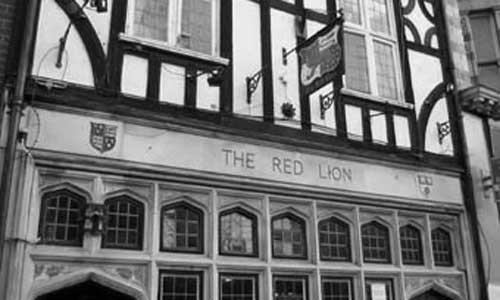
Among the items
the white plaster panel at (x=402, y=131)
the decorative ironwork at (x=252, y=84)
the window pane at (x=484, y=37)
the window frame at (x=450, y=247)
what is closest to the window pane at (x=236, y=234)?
the decorative ironwork at (x=252, y=84)

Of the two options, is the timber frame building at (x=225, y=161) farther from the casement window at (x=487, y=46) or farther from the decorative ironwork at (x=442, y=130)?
the casement window at (x=487, y=46)

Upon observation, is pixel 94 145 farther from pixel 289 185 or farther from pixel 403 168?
pixel 403 168

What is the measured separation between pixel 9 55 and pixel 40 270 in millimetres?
2126

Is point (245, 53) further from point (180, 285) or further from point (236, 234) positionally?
point (180, 285)

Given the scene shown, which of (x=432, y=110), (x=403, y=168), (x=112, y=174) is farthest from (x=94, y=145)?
(x=432, y=110)

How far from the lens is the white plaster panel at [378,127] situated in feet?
25.7

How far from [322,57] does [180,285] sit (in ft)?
10.1

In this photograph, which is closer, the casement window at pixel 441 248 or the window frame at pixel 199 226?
the window frame at pixel 199 226

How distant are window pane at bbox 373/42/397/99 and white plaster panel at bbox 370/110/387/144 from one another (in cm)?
46

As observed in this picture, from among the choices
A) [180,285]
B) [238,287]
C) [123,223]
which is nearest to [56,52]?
[123,223]

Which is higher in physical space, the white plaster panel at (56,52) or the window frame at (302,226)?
the white plaster panel at (56,52)

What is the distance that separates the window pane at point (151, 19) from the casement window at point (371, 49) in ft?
9.37

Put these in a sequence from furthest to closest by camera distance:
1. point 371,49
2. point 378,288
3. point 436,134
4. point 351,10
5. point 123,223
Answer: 1. point 436,134
2. point 351,10
3. point 371,49
4. point 378,288
5. point 123,223

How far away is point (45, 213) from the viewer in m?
5.23
